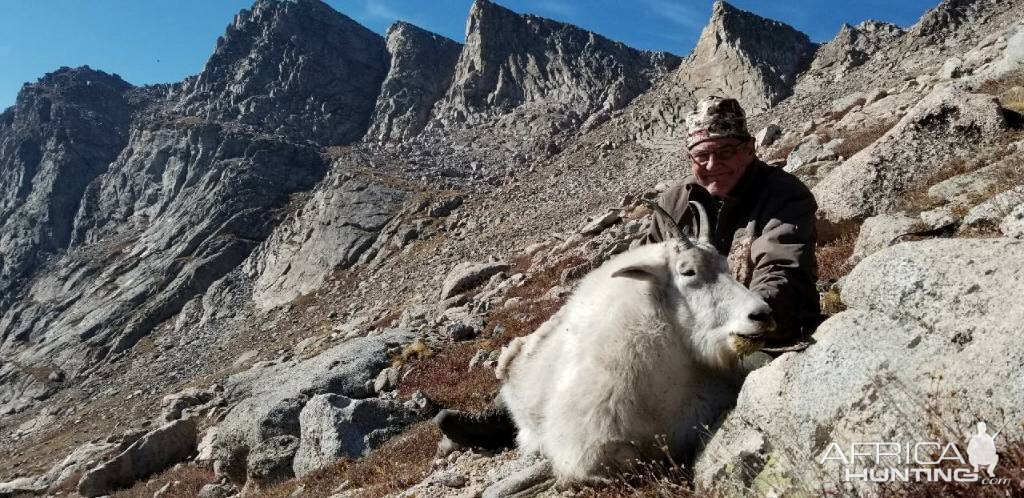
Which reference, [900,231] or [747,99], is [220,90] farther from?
[900,231]

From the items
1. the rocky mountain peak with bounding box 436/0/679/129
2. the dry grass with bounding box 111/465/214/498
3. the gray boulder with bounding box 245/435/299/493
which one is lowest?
the dry grass with bounding box 111/465/214/498

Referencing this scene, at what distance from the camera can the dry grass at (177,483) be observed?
11.8m

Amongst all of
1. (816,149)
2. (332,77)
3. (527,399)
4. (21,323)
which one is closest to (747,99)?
(816,149)

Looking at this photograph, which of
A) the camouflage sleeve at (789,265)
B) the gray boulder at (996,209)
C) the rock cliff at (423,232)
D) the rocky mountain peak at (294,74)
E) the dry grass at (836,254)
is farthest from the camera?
the rocky mountain peak at (294,74)

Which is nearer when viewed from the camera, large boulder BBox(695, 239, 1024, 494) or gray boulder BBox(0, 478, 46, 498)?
large boulder BBox(695, 239, 1024, 494)

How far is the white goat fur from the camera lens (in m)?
3.67

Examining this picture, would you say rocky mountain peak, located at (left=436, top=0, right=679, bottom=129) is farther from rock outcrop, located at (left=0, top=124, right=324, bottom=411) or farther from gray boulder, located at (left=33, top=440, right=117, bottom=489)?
gray boulder, located at (left=33, top=440, right=117, bottom=489)

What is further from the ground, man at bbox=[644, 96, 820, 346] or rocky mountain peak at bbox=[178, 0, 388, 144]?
rocky mountain peak at bbox=[178, 0, 388, 144]

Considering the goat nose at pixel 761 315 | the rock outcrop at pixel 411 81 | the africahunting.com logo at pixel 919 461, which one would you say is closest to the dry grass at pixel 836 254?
the goat nose at pixel 761 315

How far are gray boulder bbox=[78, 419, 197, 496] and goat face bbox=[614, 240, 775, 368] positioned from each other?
15.1m

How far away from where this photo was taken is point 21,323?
59781 mm

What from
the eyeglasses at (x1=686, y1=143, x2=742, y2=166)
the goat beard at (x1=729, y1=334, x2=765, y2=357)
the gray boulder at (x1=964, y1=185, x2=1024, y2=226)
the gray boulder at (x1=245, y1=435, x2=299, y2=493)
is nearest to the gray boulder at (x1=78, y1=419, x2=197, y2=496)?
the gray boulder at (x1=245, y1=435, x2=299, y2=493)

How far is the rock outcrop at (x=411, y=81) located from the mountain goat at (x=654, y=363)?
239 ft

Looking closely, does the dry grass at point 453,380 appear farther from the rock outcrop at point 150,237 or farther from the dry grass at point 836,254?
the rock outcrop at point 150,237
